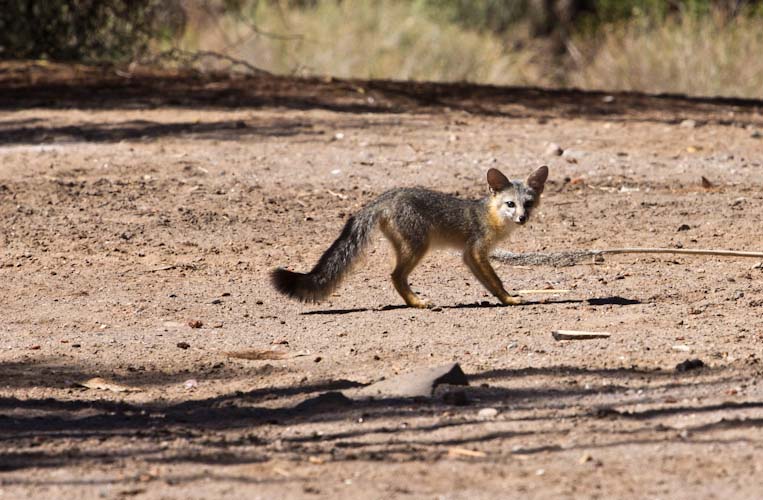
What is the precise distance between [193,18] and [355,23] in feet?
8.40

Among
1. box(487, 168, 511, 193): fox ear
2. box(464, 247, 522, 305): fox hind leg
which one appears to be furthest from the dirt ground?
box(487, 168, 511, 193): fox ear

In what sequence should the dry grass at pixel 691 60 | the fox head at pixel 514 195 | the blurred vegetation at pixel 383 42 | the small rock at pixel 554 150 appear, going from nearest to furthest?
the fox head at pixel 514 195 → the small rock at pixel 554 150 → the blurred vegetation at pixel 383 42 → the dry grass at pixel 691 60

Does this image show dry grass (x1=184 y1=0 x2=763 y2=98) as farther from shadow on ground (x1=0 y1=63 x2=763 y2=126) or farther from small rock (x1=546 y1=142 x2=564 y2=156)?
small rock (x1=546 y1=142 x2=564 y2=156)

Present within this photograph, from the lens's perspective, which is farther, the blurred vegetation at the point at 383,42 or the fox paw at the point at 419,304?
the blurred vegetation at the point at 383,42

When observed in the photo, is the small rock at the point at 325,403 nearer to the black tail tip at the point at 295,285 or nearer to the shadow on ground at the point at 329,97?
the black tail tip at the point at 295,285

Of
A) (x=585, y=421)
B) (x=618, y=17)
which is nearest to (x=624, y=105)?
(x=585, y=421)

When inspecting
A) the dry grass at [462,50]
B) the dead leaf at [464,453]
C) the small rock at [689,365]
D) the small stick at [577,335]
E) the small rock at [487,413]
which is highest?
the small rock at [689,365]

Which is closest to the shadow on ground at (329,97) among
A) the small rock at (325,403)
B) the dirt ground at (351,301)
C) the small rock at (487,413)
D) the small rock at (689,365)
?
the dirt ground at (351,301)

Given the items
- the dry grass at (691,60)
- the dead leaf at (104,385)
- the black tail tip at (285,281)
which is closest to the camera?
the dead leaf at (104,385)

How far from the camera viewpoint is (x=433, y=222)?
720 cm

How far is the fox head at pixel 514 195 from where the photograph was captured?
7.28m

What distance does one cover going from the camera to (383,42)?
1933 cm

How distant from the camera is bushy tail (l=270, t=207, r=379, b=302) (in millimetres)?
6770

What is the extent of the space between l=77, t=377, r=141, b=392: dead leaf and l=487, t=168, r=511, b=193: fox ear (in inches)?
106
